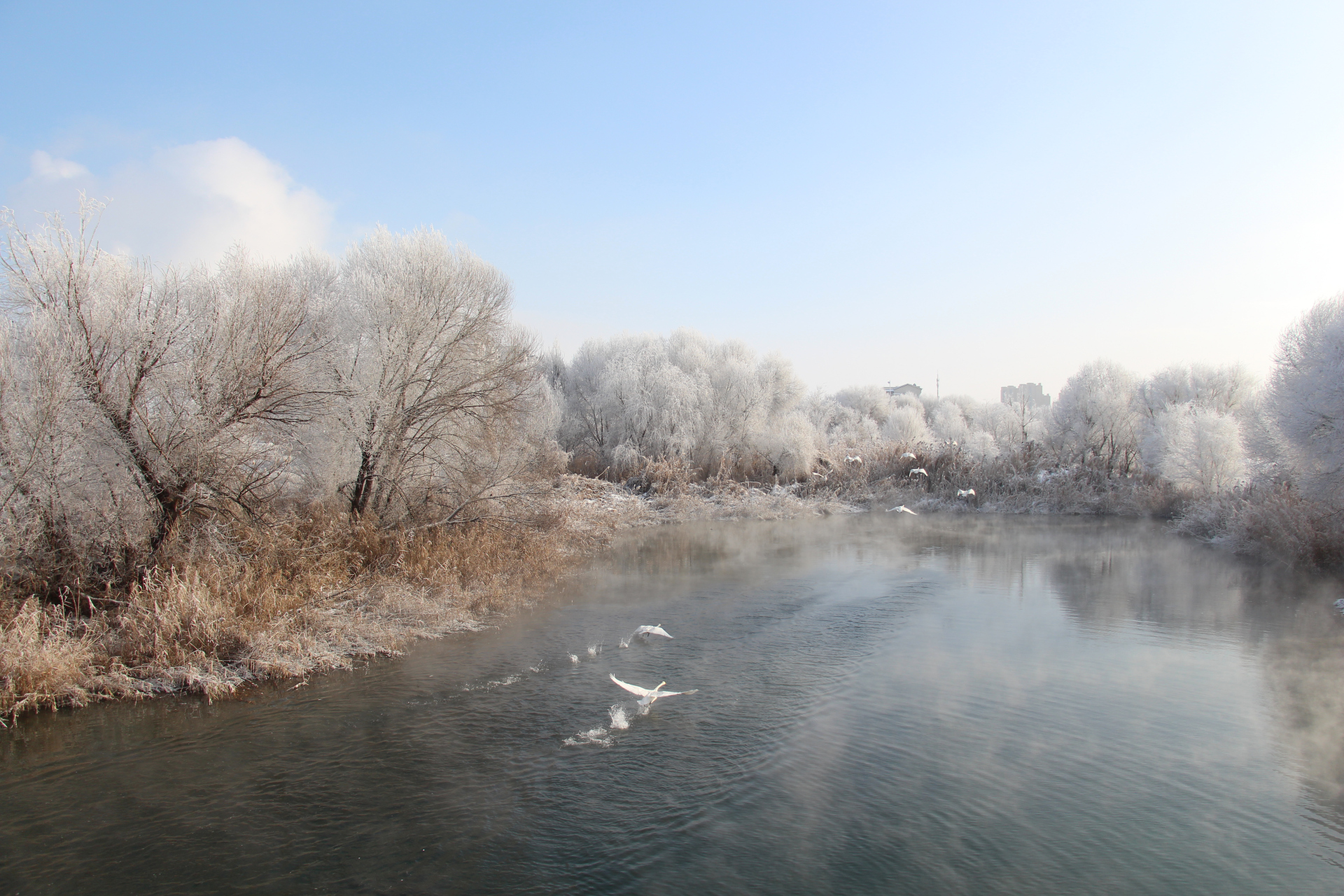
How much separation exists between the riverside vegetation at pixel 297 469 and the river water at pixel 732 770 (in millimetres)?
1118

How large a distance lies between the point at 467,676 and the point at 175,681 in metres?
3.18

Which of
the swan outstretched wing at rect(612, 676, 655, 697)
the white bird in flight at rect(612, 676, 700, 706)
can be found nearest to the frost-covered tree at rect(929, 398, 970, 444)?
the white bird in flight at rect(612, 676, 700, 706)

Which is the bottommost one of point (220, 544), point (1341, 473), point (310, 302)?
point (220, 544)

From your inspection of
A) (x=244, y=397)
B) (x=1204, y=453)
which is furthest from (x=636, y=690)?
(x=1204, y=453)

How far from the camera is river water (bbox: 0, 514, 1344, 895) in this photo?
532 cm

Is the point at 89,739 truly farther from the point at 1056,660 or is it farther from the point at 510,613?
the point at 1056,660

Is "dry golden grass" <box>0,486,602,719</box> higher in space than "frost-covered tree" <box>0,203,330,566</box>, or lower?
lower

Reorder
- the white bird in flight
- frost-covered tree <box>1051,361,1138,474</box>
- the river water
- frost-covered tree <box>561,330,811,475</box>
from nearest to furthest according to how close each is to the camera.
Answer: the river water
the white bird in flight
frost-covered tree <box>1051,361,1138,474</box>
frost-covered tree <box>561,330,811,475</box>

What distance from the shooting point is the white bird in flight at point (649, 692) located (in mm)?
8363

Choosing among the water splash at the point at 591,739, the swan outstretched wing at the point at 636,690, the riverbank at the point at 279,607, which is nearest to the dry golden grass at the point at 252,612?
the riverbank at the point at 279,607

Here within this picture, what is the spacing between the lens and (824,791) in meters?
6.46

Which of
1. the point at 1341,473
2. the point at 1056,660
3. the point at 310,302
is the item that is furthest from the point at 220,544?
the point at 1341,473

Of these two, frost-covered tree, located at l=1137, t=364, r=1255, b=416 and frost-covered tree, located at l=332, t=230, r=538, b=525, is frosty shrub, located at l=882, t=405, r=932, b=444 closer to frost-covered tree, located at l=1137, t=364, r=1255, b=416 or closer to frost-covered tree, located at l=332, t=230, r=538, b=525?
frost-covered tree, located at l=1137, t=364, r=1255, b=416

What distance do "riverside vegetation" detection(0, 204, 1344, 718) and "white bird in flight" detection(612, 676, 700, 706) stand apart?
3822 mm
